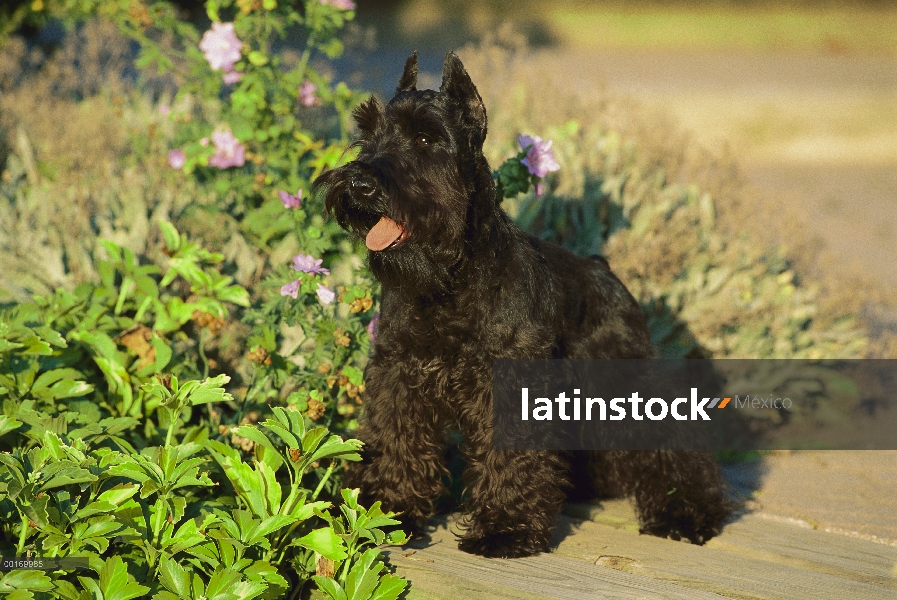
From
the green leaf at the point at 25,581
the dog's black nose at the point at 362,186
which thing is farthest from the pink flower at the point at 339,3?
the green leaf at the point at 25,581

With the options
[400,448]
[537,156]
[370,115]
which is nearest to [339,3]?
[537,156]

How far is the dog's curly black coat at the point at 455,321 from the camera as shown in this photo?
9.89 feet

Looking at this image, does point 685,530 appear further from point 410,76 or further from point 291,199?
point 291,199

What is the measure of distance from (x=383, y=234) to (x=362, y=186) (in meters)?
0.21

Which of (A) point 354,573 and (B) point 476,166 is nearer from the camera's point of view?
(A) point 354,573

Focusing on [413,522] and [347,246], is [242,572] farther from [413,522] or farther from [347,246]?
[347,246]

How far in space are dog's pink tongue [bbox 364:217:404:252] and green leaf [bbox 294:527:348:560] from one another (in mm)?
881

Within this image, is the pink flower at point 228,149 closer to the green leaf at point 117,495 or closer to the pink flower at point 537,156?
the pink flower at point 537,156

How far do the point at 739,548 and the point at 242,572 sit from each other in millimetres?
1807

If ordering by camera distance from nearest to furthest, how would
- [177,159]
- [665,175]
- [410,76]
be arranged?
[410,76]
[177,159]
[665,175]

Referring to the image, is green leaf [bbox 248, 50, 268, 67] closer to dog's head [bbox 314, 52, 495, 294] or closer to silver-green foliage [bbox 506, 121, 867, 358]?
silver-green foliage [bbox 506, 121, 867, 358]

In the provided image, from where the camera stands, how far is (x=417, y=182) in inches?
117

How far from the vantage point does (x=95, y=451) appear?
3.07 metres

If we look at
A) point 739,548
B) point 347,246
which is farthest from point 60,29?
point 739,548
